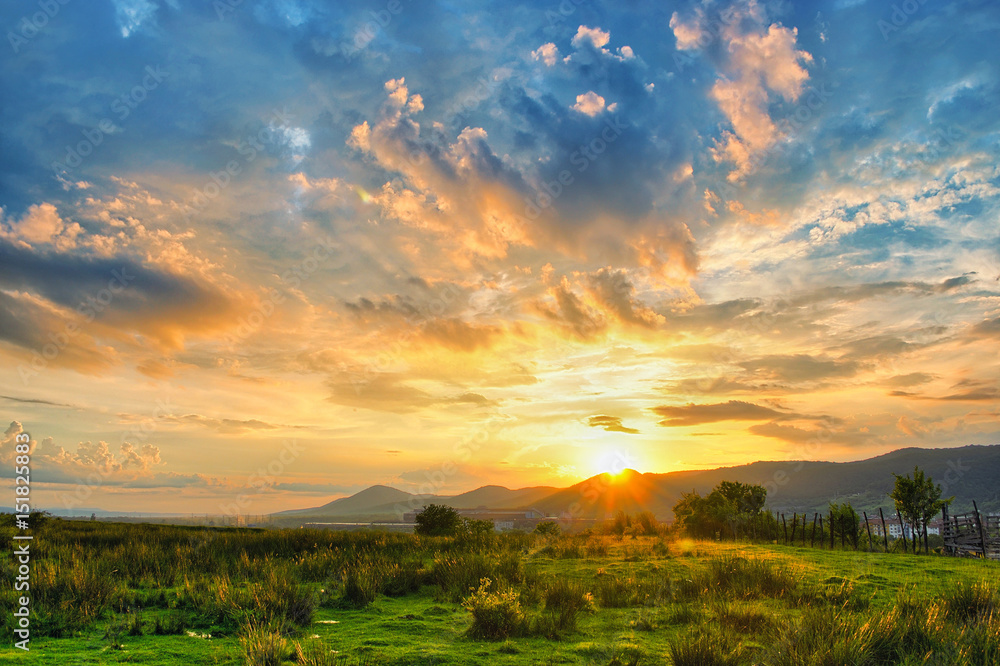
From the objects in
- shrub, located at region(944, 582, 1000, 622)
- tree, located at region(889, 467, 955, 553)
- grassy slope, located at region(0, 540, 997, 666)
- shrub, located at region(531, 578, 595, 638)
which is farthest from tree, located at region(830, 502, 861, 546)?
shrub, located at region(531, 578, 595, 638)

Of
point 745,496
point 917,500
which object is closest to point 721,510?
point 745,496

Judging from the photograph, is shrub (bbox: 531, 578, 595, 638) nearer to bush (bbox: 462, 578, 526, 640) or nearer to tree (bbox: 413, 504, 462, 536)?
bush (bbox: 462, 578, 526, 640)

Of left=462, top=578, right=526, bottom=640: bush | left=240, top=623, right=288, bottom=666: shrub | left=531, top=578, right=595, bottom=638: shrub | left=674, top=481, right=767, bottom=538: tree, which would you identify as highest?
left=240, top=623, right=288, bottom=666: shrub

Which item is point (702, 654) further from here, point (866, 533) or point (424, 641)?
point (866, 533)

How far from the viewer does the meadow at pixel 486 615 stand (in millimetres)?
7164

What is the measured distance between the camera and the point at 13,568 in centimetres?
1385

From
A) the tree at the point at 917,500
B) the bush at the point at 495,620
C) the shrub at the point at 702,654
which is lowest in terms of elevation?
the tree at the point at 917,500

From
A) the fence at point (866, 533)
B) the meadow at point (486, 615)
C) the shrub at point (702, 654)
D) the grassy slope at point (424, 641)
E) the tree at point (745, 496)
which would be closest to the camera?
the shrub at point (702, 654)

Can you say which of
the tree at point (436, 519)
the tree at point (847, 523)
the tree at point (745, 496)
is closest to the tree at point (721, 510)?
the tree at point (745, 496)

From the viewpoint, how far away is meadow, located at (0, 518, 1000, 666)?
7164 millimetres

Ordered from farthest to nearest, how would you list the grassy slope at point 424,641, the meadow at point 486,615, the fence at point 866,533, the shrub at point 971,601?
1. the fence at point 866,533
2. the shrub at point 971,601
3. the grassy slope at point 424,641
4. the meadow at point 486,615

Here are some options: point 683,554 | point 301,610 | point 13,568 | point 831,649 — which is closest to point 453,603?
point 301,610

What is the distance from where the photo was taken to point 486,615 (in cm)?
942

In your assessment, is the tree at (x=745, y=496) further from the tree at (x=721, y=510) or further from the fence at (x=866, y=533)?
the fence at (x=866, y=533)
